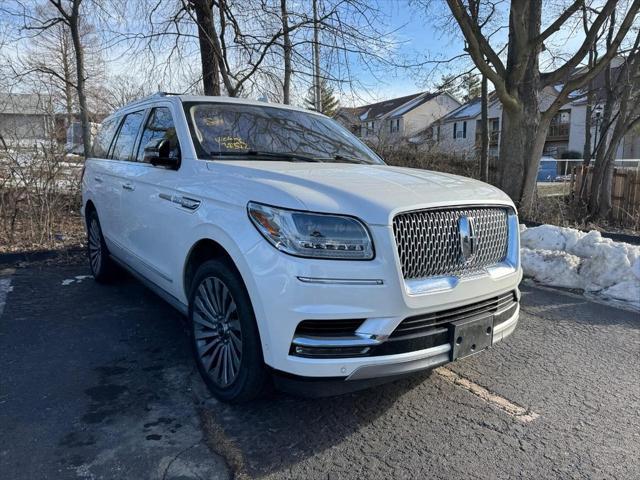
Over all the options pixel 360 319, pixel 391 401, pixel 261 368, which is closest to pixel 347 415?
pixel 391 401

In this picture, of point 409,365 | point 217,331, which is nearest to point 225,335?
point 217,331

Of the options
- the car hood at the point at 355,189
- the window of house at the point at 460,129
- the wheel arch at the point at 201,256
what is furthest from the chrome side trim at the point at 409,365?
the window of house at the point at 460,129

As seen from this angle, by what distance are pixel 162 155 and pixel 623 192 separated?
41.9 feet

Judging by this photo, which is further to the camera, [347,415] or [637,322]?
[637,322]

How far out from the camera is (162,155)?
356cm

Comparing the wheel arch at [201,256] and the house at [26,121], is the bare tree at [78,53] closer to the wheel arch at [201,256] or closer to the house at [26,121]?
the house at [26,121]

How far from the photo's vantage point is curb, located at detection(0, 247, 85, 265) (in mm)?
6875

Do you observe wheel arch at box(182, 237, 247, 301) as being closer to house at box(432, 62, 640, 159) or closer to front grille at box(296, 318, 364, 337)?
front grille at box(296, 318, 364, 337)

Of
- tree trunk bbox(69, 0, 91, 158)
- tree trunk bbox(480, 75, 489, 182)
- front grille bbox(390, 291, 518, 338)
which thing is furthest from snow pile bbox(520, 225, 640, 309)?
tree trunk bbox(480, 75, 489, 182)

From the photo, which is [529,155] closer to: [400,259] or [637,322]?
[637,322]

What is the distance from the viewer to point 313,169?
10.5ft

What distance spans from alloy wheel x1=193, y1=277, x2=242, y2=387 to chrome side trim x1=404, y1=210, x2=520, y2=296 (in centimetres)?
100

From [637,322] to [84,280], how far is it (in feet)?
20.4

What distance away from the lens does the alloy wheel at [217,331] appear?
2.82 m
